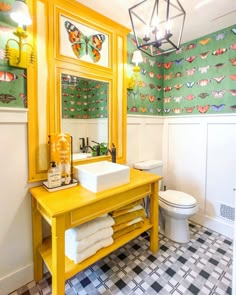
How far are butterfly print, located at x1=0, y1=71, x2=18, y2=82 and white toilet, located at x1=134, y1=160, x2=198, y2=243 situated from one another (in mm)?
1836

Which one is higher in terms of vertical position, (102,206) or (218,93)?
(218,93)

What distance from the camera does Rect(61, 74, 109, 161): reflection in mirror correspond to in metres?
1.63

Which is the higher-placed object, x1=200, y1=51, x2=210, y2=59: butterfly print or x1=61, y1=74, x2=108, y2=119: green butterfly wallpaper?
x1=200, y1=51, x2=210, y2=59: butterfly print

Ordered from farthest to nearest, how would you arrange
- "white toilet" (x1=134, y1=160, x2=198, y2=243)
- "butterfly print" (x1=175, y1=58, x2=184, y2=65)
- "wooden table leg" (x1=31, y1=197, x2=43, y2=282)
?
1. "butterfly print" (x1=175, y1=58, x2=184, y2=65)
2. "white toilet" (x1=134, y1=160, x2=198, y2=243)
3. "wooden table leg" (x1=31, y1=197, x2=43, y2=282)

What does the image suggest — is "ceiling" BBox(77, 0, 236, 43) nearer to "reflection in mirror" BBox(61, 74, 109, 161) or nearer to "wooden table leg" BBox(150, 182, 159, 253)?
"reflection in mirror" BBox(61, 74, 109, 161)

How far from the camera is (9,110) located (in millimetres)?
1314

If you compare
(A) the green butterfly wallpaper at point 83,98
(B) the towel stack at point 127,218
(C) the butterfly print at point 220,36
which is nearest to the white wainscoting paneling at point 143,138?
(A) the green butterfly wallpaper at point 83,98

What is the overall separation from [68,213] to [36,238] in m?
0.58

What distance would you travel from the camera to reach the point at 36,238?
4.85ft

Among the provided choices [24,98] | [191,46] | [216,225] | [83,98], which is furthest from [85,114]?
[216,225]

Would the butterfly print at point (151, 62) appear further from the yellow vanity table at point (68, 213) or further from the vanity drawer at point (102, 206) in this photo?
the vanity drawer at point (102, 206)

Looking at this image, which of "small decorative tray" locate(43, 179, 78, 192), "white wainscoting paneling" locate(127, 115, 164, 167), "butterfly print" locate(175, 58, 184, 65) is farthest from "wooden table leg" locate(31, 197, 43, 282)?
"butterfly print" locate(175, 58, 184, 65)

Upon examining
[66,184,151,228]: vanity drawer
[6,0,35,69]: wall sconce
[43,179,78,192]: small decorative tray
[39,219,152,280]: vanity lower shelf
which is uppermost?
[6,0,35,69]: wall sconce

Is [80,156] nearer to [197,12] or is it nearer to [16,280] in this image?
[16,280]
